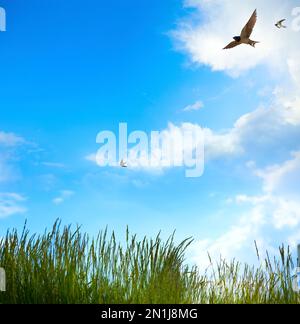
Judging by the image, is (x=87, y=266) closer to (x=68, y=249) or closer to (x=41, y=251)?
(x=68, y=249)

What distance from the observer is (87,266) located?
5.23 meters

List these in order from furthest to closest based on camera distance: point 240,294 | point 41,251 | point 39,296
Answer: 1. point 240,294
2. point 41,251
3. point 39,296

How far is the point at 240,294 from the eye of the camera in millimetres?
5910
